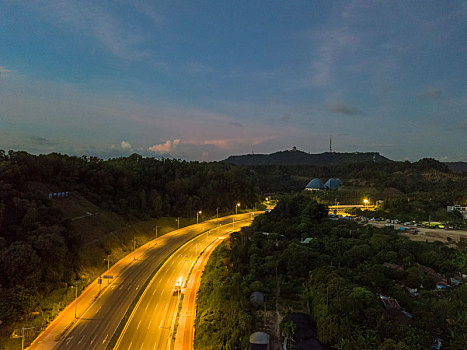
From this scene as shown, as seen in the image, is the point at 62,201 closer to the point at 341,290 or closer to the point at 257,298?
the point at 257,298

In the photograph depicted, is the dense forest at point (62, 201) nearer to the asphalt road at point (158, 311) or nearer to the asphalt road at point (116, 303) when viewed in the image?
the asphalt road at point (116, 303)

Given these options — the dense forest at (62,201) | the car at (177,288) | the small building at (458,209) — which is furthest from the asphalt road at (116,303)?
the small building at (458,209)

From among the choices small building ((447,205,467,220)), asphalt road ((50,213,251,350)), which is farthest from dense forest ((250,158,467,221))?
asphalt road ((50,213,251,350))

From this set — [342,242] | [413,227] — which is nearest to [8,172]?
[342,242]

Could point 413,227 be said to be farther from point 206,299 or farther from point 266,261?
point 206,299

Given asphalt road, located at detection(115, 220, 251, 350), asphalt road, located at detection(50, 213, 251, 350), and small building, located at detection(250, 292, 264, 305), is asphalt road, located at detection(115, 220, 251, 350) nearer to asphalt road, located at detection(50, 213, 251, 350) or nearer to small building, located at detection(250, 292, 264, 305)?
asphalt road, located at detection(50, 213, 251, 350)
